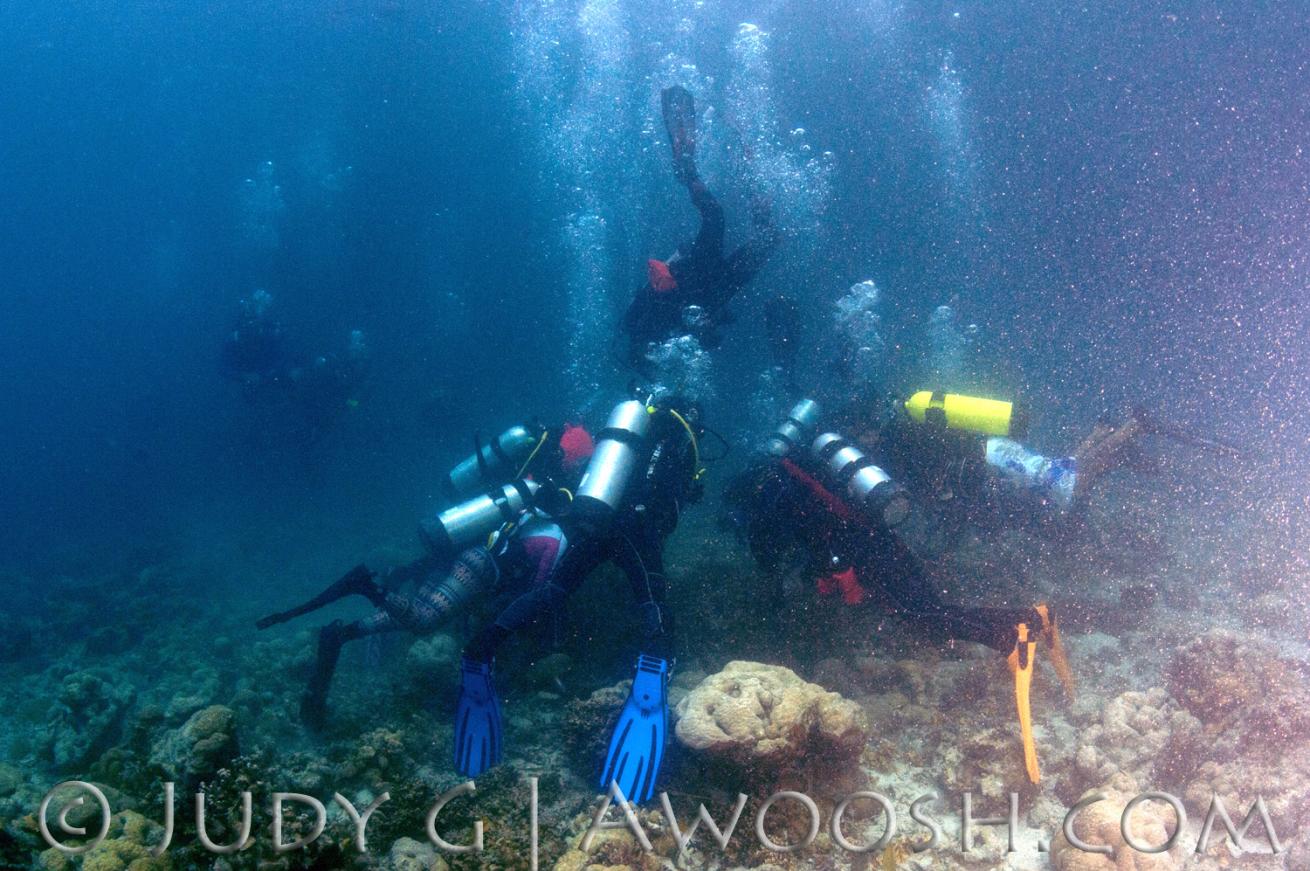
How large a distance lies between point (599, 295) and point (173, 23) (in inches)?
1339

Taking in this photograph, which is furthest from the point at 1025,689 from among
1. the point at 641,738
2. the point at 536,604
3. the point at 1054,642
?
the point at 536,604

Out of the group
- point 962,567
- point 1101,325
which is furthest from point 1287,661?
point 1101,325

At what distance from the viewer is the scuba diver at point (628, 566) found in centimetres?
400

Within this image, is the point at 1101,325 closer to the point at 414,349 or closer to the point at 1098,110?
the point at 1098,110

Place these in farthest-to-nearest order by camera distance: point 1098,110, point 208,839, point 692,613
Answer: point 1098,110 < point 692,613 < point 208,839

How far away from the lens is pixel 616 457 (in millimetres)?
5301

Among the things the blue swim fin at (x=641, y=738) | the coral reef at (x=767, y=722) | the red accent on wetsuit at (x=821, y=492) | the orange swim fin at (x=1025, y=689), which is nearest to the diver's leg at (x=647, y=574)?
the blue swim fin at (x=641, y=738)

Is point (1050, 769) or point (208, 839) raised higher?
point (208, 839)

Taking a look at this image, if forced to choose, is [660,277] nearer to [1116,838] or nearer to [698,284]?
[698,284]

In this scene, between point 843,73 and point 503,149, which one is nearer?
point 843,73

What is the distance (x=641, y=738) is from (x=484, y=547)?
10.2ft

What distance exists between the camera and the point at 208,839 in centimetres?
267

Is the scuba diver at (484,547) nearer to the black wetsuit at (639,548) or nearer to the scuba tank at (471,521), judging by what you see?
the scuba tank at (471,521)

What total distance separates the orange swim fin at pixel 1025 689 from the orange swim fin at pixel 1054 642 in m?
0.23
